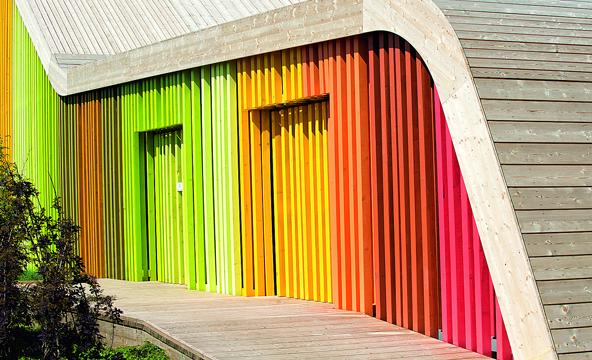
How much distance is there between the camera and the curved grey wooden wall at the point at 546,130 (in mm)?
7742

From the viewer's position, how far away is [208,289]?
13742 mm

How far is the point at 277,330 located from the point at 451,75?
2588 millimetres

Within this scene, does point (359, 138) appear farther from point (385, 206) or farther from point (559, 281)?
point (559, 281)

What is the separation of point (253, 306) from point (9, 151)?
427 inches

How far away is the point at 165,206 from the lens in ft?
49.8

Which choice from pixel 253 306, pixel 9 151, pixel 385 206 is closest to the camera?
pixel 385 206

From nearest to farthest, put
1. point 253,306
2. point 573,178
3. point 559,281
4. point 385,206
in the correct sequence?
point 559,281 < point 573,178 < point 385,206 < point 253,306

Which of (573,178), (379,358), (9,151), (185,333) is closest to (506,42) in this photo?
(573,178)

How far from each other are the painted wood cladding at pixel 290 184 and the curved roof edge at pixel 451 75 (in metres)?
0.19

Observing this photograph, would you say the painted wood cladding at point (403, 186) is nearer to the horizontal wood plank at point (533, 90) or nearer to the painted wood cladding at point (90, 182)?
the horizontal wood plank at point (533, 90)

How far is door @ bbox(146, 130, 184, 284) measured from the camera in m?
14.8

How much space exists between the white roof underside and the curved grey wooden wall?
9039 mm

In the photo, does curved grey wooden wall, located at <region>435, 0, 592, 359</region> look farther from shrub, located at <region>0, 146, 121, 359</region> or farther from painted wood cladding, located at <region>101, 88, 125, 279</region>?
painted wood cladding, located at <region>101, 88, 125, 279</region>

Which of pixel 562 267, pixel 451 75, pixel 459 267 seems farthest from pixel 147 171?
pixel 562 267
